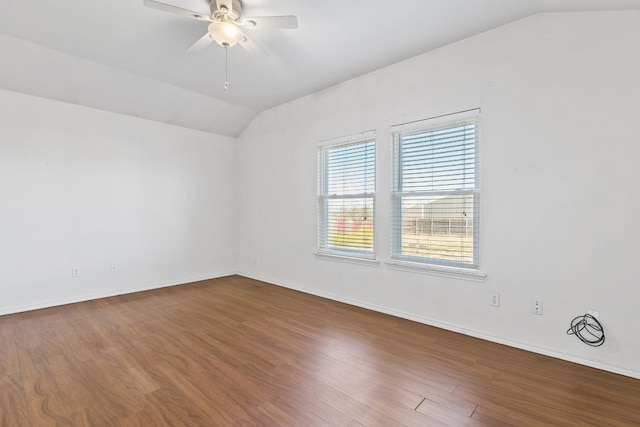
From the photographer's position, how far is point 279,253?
4.84 metres

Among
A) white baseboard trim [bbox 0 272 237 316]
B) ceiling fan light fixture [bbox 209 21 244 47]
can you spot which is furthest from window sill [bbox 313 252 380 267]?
ceiling fan light fixture [bbox 209 21 244 47]

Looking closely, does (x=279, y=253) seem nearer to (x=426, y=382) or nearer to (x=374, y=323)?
(x=374, y=323)

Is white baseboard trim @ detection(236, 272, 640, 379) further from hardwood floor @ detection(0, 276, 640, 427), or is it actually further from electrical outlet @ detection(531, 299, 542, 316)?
electrical outlet @ detection(531, 299, 542, 316)

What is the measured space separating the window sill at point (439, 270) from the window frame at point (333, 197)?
345 mm

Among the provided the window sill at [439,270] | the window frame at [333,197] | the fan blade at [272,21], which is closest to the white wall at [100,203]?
the window frame at [333,197]

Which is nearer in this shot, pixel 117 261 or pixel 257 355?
pixel 257 355

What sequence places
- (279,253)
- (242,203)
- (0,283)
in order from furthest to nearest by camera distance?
(242,203), (279,253), (0,283)

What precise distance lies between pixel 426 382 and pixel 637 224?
1894mm

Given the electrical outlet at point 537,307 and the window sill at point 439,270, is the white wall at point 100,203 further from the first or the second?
the electrical outlet at point 537,307

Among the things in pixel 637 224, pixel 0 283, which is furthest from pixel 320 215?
pixel 0 283

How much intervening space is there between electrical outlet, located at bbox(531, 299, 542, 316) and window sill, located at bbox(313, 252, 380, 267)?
1.54 meters

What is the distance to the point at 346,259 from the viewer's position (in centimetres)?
390

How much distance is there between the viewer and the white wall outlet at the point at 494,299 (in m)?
2.71

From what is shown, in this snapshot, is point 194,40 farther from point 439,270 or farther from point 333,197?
point 439,270
